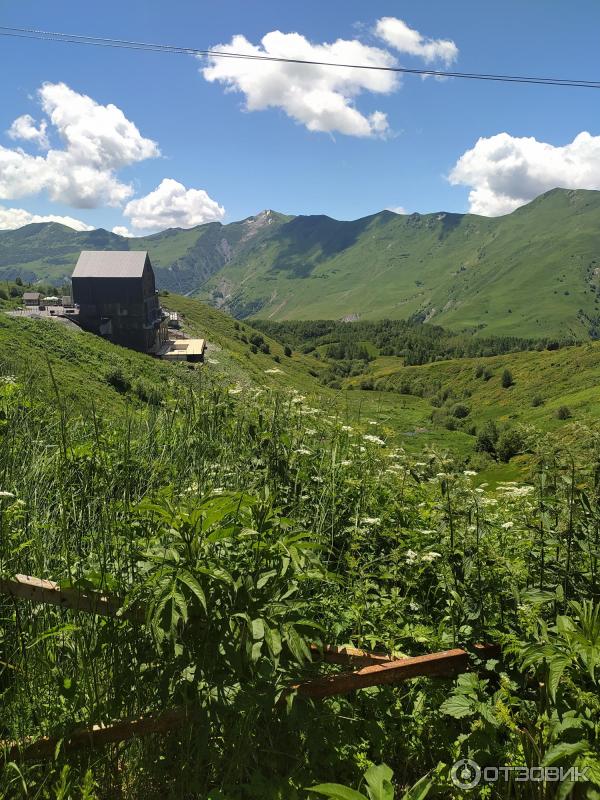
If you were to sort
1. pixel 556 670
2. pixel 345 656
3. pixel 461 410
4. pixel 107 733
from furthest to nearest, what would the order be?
pixel 461 410 → pixel 345 656 → pixel 107 733 → pixel 556 670

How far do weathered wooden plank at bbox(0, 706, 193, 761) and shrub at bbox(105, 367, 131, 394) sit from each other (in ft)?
132

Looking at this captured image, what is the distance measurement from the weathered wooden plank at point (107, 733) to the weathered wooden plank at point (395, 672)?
751 mm

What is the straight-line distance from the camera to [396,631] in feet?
13.0

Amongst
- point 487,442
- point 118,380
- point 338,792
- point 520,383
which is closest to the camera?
point 338,792

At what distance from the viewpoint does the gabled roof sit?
73500mm

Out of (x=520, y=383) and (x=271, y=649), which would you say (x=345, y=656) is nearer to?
(x=271, y=649)

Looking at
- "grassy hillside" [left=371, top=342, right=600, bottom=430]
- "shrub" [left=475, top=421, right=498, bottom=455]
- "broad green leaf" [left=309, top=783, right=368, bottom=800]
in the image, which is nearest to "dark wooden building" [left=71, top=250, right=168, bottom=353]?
"shrub" [left=475, top=421, right=498, bottom=455]

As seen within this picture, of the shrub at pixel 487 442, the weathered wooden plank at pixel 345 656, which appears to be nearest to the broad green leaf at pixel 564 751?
the weathered wooden plank at pixel 345 656

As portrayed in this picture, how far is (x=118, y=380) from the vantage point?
42.8 meters

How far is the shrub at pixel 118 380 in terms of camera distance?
41719mm

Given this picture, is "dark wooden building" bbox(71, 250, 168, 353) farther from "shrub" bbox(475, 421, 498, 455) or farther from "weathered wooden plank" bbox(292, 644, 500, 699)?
"weathered wooden plank" bbox(292, 644, 500, 699)

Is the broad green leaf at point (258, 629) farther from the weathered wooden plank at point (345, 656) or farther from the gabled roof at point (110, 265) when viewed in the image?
the gabled roof at point (110, 265)

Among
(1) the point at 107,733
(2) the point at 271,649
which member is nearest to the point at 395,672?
(2) the point at 271,649

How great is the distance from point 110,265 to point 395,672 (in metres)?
80.0
